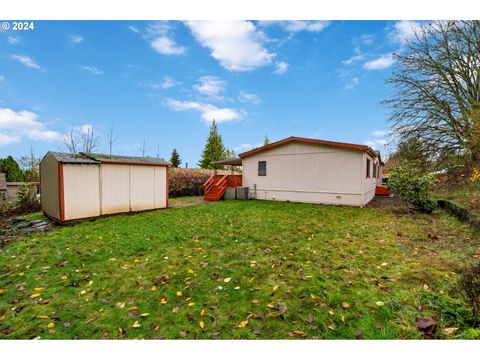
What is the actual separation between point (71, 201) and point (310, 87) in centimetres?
1163

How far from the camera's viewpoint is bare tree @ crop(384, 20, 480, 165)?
1076cm

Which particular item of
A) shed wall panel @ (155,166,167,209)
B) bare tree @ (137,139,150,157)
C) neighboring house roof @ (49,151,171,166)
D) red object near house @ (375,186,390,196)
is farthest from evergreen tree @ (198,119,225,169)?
neighboring house roof @ (49,151,171,166)

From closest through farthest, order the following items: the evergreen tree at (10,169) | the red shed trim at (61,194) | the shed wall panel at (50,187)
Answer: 1. the red shed trim at (61,194)
2. the shed wall panel at (50,187)
3. the evergreen tree at (10,169)

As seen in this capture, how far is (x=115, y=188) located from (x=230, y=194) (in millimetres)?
6707

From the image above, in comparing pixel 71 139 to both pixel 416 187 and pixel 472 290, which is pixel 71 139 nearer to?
pixel 416 187

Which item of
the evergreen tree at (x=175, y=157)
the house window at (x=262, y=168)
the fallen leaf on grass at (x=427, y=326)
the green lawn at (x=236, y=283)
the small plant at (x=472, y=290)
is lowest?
the green lawn at (x=236, y=283)

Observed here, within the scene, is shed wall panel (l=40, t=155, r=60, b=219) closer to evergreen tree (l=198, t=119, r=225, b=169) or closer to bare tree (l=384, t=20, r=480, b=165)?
bare tree (l=384, t=20, r=480, b=165)

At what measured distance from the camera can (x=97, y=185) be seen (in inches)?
325

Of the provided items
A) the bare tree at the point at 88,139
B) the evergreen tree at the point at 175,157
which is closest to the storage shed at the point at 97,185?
the bare tree at the point at 88,139

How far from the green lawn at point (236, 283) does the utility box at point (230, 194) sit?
7.44 metres

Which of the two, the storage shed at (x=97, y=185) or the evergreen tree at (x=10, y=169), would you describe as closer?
the storage shed at (x=97, y=185)

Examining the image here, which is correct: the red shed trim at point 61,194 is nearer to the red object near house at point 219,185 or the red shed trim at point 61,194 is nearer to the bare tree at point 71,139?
the red object near house at point 219,185

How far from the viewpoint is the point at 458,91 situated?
1155cm

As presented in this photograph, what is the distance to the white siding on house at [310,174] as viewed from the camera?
10672 mm
